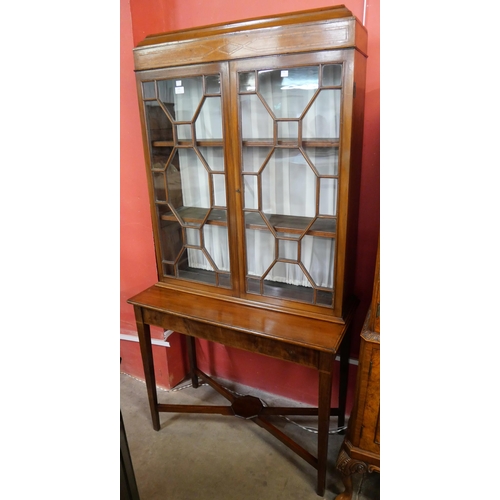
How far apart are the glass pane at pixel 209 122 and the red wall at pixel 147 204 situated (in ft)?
1.35

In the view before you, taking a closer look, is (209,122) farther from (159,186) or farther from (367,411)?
(367,411)

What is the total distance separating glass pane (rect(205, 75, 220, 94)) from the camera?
1.36 meters

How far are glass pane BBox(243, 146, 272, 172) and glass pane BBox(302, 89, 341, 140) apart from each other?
18 centimetres

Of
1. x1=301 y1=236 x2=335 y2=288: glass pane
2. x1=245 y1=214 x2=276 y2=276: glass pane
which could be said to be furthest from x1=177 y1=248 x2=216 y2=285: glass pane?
x1=301 y1=236 x2=335 y2=288: glass pane

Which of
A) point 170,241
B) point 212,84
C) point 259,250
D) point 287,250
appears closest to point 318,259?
point 287,250

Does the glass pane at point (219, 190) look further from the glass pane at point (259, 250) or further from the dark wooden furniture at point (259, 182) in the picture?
the glass pane at point (259, 250)

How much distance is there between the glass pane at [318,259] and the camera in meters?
1.45

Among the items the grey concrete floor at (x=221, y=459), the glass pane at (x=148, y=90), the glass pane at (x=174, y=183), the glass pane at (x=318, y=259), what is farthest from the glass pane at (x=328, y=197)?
the grey concrete floor at (x=221, y=459)

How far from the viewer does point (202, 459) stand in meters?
1.72

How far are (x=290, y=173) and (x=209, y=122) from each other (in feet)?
1.38

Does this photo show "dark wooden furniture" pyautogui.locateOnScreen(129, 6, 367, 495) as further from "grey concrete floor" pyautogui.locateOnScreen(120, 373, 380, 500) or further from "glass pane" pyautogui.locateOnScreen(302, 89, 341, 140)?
"grey concrete floor" pyautogui.locateOnScreen(120, 373, 380, 500)
